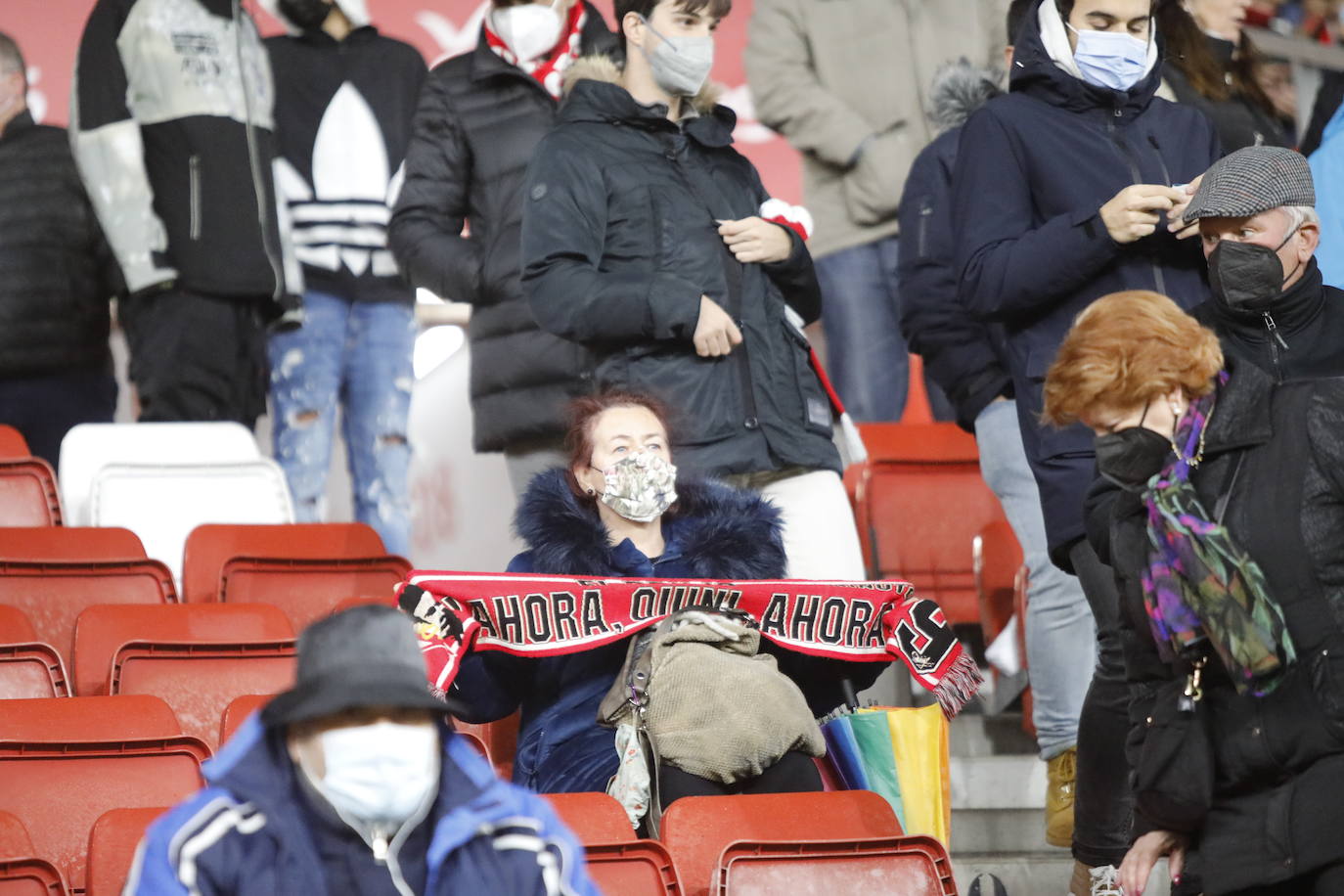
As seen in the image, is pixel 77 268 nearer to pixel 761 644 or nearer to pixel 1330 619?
pixel 761 644

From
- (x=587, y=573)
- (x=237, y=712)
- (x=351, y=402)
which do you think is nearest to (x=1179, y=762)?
(x=587, y=573)

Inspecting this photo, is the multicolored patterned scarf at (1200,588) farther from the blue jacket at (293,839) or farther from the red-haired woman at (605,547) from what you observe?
the red-haired woman at (605,547)

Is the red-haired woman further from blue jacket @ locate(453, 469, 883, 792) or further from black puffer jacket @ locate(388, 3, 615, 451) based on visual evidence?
black puffer jacket @ locate(388, 3, 615, 451)

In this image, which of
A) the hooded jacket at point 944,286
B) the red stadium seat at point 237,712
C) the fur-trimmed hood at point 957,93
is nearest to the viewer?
the red stadium seat at point 237,712

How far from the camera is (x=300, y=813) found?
234 cm

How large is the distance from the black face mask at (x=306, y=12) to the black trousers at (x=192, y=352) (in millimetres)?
1030

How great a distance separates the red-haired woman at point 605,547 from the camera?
156 inches

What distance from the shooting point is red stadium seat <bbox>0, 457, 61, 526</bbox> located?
5035mm

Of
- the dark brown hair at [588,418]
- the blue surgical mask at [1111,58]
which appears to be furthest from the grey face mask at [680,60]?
the blue surgical mask at [1111,58]

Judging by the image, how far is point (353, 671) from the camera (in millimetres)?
2279

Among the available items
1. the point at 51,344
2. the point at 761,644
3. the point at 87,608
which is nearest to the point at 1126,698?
the point at 761,644

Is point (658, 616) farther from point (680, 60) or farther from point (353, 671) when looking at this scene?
point (353, 671)

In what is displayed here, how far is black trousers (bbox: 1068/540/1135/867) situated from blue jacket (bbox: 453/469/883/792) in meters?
0.57

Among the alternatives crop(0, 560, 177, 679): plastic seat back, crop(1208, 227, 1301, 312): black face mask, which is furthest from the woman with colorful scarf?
crop(0, 560, 177, 679): plastic seat back
